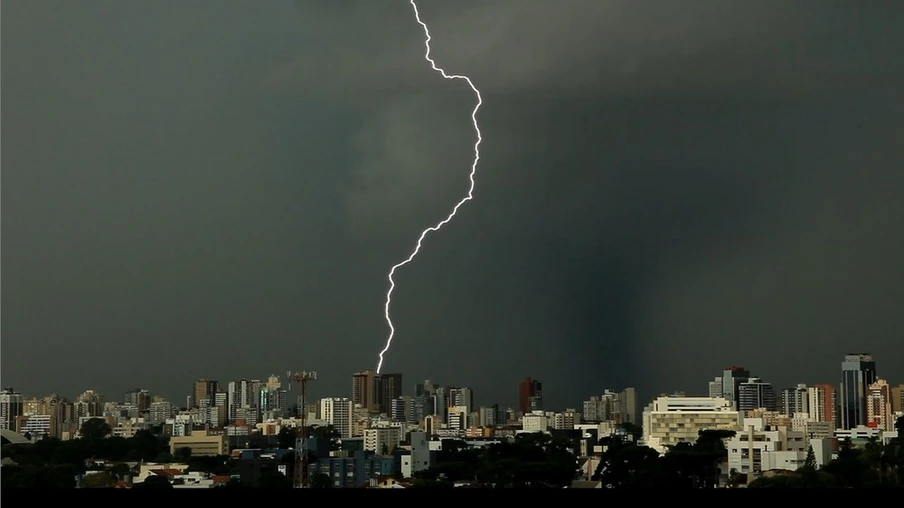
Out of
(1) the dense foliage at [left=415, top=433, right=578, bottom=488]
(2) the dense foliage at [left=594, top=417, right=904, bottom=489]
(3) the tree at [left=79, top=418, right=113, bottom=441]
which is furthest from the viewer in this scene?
(3) the tree at [left=79, top=418, right=113, bottom=441]

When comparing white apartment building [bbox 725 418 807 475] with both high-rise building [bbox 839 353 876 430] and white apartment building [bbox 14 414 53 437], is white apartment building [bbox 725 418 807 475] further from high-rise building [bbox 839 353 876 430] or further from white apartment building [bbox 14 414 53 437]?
white apartment building [bbox 14 414 53 437]

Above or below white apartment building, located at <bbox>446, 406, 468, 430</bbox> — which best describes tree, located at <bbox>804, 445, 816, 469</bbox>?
below

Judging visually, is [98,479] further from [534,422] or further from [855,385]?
[855,385]

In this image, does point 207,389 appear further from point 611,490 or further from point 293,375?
point 611,490

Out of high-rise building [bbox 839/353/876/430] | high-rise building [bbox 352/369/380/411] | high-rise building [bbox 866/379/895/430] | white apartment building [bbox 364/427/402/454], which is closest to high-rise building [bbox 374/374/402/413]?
high-rise building [bbox 352/369/380/411]

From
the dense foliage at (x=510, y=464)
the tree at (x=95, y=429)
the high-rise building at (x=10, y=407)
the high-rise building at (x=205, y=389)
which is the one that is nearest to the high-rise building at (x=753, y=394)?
the dense foliage at (x=510, y=464)

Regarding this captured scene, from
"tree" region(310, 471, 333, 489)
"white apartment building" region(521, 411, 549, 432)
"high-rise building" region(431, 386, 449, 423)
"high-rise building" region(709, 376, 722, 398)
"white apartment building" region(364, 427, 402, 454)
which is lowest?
"tree" region(310, 471, 333, 489)

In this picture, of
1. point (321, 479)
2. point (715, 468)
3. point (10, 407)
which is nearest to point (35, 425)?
point (10, 407)

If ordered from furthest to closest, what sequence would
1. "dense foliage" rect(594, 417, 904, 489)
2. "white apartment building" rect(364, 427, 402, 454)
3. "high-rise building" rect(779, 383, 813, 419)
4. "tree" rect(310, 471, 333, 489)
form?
1. "high-rise building" rect(779, 383, 813, 419)
2. "white apartment building" rect(364, 427, 402, 454)
3. "tree" rect(310, 471, 333, 489)
4. "dense foliage" rect(594, 417, 904, 489)
